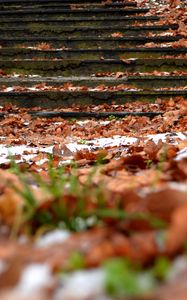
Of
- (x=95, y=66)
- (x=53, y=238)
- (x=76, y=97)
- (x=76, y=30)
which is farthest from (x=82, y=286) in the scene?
(x=76, y=30)

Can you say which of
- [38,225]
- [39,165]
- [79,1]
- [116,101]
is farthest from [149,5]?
[38,225]

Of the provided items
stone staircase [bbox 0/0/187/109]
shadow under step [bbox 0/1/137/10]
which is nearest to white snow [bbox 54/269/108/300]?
stone staircase [bbox 0/0/187/109]

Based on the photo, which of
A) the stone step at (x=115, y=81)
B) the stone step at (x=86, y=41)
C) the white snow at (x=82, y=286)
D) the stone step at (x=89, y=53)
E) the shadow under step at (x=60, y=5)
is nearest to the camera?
the white snow at (x=82, y=286)

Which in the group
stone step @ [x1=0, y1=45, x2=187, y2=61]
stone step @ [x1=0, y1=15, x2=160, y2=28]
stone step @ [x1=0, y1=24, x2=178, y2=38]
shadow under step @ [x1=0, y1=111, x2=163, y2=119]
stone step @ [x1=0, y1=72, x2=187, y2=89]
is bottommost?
shadow under step @ [x1=0, y1=111, x2=163, y2=119]

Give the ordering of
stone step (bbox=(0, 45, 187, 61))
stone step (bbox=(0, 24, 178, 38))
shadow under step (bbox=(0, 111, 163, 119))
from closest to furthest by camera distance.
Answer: shadow under step (bbox=(0, 111, 163, 119)), stone step (bbox=(0, 45, 187, 61)), stone step (bbox=(0, 24, 178, 38))

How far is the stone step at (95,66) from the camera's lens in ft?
23.1

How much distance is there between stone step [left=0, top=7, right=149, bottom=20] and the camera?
882 centimetres

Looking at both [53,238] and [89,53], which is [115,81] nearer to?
[89,53]

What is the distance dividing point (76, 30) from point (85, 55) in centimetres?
103

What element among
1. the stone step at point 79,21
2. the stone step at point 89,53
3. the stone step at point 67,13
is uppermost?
the stone step at point 67,13

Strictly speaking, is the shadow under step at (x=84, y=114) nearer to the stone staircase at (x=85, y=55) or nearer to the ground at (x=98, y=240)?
the stone staircase at (x=85, y=55)

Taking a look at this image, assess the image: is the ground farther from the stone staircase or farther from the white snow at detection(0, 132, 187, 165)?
the stone staircase

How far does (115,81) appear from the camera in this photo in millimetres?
6504

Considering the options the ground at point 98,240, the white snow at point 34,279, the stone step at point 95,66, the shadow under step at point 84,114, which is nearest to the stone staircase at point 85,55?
the stone step at point 95,66
